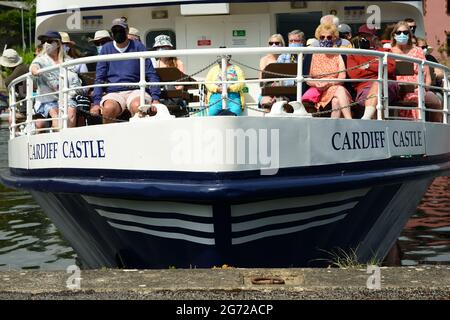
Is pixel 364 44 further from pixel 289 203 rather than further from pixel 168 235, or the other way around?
pixel 168 235

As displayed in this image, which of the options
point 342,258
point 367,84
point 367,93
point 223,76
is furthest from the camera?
point 367,84

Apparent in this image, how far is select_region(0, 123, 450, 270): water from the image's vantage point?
9984mm

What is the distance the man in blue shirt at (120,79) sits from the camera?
733 centimetres

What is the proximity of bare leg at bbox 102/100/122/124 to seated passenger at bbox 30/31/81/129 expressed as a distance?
0.62 metres

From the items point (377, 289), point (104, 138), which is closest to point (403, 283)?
point (377, 289)

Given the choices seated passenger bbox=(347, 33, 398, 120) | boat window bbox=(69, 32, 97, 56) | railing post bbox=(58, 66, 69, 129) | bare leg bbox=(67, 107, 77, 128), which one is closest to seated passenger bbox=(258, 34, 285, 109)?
seated passenger bbox=(347, 33, 398, 120)

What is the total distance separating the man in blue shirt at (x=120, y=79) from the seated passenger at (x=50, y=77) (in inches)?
17.4

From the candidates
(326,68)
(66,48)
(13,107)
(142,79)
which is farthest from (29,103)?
(326,68)

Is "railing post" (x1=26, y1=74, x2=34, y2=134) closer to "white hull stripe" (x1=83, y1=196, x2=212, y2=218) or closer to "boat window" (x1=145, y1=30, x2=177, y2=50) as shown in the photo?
"white hull stripe" (x1=83, y1=196, x2=212, y2=218)

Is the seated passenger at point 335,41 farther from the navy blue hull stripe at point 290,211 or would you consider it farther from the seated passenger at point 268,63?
the navy blue hull stripe at point 290,211

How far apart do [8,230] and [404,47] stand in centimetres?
637

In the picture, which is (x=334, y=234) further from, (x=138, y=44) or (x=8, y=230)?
(x=8, y=230)

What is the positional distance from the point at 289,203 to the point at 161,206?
0.92m

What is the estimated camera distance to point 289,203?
21.7 feet
